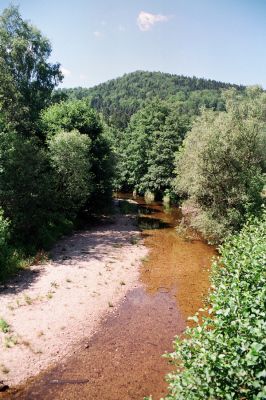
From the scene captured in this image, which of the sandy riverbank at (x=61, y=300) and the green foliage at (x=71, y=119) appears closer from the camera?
the sandy riverbank at (x=61, y=300)

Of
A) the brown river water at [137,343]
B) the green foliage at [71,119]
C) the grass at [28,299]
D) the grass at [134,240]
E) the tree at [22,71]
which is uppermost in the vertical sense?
the tree at [22,71]

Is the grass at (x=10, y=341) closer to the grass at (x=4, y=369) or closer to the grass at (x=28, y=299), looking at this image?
the grass at (x=4, y=369)

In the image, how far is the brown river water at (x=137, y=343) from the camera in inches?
530

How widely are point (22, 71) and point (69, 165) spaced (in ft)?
53.0

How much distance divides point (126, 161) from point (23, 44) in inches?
1419

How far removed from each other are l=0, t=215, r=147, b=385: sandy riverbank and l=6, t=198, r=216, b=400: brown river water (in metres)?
0.73

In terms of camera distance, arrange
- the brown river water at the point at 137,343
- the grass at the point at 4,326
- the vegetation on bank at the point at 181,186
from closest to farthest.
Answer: the vegetation on bank at the point at 181,186 → the brown river water at the point at 137,343 → the grass at the point at 4,326

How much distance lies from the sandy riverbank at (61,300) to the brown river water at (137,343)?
28.6 inches

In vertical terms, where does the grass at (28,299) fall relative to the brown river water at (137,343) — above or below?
above

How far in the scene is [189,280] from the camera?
24703mm

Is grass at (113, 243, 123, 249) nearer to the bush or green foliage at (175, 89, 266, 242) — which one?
green foliage at (175, 89, 266, 242)

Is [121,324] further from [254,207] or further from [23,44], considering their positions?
[23,44]

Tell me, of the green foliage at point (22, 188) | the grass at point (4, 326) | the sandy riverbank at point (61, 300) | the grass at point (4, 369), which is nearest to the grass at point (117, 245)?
the sandy riverbank at point (61, 300)

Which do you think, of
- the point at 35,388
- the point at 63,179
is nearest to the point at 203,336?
the point at 35,388
